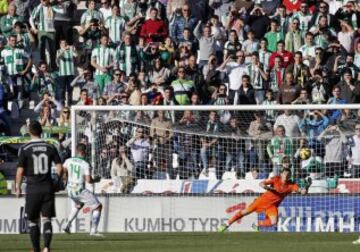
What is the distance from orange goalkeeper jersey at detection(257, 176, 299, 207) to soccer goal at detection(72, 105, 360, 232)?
0.93m

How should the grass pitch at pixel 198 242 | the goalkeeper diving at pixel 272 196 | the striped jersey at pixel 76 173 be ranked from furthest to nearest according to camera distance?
1. the goalkeeper diving at pixel 272 196
2. the striped jersey at pixel 76 173
3. the grass pitch at pixel 198 242

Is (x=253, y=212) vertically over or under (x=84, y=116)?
under

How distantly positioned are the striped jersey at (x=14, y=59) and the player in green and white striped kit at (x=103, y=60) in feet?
5.54

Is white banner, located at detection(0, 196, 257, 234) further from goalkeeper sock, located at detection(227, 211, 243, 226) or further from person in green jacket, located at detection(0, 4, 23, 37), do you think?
person in green jacket, located at detection(0, 4, 23, 37)

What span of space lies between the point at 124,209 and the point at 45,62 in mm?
6415

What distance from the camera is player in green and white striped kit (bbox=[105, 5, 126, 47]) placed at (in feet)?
110

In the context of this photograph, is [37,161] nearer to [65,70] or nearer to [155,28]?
[65,70]

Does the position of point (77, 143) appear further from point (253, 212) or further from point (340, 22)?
point (340, 22)

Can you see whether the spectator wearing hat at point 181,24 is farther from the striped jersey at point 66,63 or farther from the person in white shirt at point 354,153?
the person in white shirt at point 354,153

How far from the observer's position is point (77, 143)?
2870cm

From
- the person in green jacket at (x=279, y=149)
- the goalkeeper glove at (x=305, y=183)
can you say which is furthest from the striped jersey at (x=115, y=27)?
the goalkeeper glove at (x=305, y=183)

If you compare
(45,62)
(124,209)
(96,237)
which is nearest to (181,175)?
(124,209)

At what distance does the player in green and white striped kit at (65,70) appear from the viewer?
32812mm

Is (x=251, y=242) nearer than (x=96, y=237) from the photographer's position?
Yes
